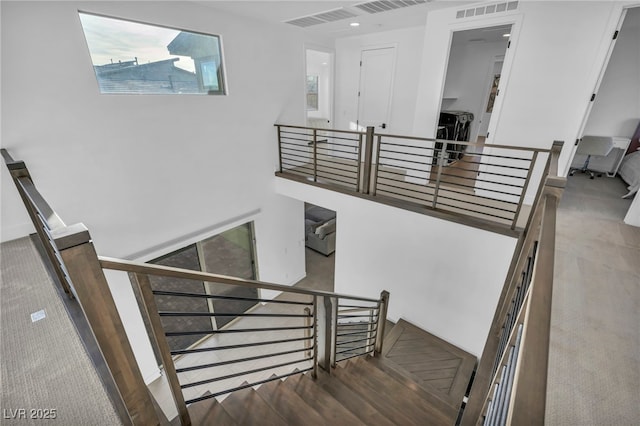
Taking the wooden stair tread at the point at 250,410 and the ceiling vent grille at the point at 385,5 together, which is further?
the ceiling vent grille at the point at 385,5

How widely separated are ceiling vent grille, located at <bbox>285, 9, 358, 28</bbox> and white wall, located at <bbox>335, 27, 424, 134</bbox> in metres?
1.29

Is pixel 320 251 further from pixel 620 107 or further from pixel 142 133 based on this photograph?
pixel 620 107

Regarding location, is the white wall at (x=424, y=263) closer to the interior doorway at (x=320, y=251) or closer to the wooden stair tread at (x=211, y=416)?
Result: the interior doorway at (x=320, y=251)

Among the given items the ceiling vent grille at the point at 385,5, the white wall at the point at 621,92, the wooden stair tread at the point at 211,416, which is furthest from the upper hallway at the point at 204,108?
the white wall at the point at 621,92

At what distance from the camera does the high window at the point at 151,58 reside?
8.88 ft

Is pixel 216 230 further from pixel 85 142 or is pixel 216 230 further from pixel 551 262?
pixel 551 262

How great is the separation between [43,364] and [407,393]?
2533 mm

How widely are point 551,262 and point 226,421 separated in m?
1.65

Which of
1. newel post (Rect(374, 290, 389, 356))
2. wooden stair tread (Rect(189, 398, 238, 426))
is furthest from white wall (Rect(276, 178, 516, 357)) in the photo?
wooden stair tread (Rect(189, 398, 238, 426))

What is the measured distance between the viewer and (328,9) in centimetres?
344

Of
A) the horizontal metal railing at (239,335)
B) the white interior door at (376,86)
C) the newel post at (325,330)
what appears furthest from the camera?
the white interior door at (376,86)

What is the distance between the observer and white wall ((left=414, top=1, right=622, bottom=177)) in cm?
286

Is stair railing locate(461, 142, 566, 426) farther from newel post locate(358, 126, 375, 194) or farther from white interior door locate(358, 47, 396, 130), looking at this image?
white interior door locate(358, 47, 396, 130)

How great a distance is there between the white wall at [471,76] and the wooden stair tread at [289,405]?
7176mm
